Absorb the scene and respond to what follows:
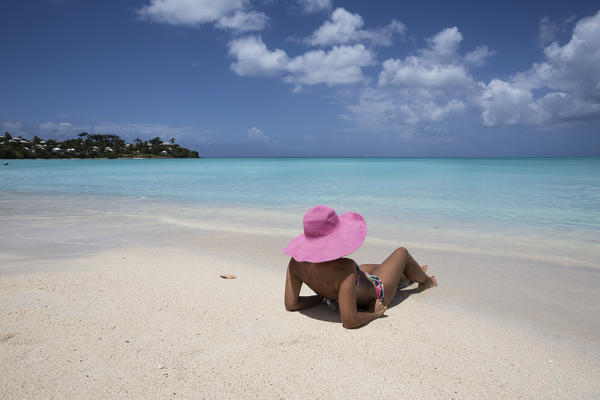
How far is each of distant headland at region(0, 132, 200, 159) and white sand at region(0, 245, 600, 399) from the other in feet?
274

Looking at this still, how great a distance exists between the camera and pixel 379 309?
3.15 meters

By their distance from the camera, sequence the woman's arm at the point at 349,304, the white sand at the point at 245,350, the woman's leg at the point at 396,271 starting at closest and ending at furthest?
the white sand at the point at 245,350, the woman's arm at the point at 349,304, the woman's leg at the point at 396,271

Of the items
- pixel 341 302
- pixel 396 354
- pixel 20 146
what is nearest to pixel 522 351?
pixel 396 354

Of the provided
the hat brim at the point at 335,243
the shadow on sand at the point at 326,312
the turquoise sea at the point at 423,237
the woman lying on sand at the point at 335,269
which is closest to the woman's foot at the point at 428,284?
the turquoise sea at the point at 423,237

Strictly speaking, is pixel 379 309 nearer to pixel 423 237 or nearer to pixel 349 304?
pixel 349 304

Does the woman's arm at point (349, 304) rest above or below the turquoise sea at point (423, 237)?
above

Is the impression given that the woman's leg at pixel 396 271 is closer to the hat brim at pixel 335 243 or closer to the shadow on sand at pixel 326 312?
the shadow on sand at pixel 326 312

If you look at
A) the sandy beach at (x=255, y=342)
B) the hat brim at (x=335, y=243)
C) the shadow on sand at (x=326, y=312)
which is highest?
the hat brim at (x=335, y=243)

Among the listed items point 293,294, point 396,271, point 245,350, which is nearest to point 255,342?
point 245,350

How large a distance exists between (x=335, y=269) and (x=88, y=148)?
9401cm

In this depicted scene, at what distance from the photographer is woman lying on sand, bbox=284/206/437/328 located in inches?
108

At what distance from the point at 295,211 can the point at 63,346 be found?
741 centimetres

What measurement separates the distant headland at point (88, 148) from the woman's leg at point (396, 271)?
A: 279ft

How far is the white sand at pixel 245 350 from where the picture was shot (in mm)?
2139
